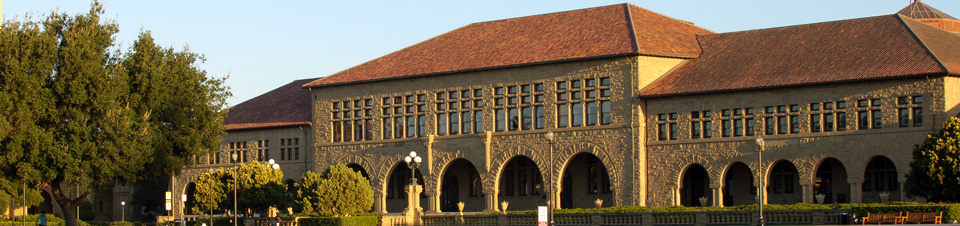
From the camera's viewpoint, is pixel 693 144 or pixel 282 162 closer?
pixel 693 144

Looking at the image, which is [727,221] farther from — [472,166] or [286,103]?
[286,103]

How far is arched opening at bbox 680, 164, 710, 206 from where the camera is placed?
211 ft

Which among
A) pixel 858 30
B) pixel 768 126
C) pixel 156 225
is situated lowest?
pixel 156 225

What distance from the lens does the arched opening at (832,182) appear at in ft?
196

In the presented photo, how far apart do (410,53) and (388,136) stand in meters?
4.67

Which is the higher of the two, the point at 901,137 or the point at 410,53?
the point at 410,53

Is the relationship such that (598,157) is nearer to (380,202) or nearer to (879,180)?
(879,180)

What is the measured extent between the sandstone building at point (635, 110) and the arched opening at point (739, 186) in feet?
0.23

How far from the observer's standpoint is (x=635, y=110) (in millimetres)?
62781

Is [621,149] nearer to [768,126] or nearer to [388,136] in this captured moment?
[768,126]

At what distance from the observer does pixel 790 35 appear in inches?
2469

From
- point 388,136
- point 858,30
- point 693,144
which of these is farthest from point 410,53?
point 858,30

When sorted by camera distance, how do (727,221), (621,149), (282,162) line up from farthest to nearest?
(282,162), (621,149), (727,221)

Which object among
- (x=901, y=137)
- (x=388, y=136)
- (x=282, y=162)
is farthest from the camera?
(x=282, y=162)
